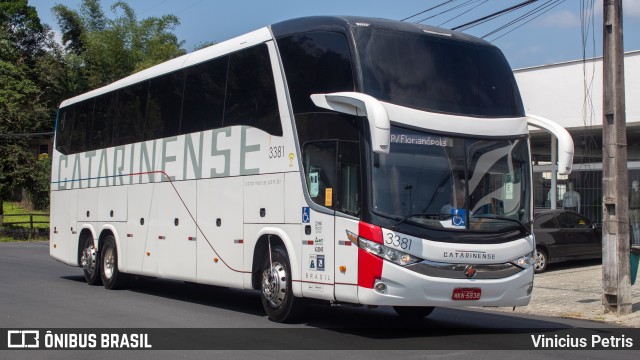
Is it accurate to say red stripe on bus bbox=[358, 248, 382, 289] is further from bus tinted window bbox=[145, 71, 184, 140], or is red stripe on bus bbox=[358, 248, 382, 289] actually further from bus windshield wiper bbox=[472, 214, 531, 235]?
bus tinted window bbox=[145, 71, 184, 140]

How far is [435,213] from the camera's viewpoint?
397 inches

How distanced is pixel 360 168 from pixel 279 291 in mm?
2539

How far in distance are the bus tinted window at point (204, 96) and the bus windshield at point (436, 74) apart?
12.1ft

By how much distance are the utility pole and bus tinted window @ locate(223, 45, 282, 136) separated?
5.92 metres

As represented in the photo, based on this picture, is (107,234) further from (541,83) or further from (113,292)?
(541,83)

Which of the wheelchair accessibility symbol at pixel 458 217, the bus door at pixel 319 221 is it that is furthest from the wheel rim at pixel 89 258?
the wheelchair accessibility symbol at pixel 458 217

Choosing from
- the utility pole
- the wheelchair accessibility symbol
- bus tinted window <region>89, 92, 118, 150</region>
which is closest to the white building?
the utility pole

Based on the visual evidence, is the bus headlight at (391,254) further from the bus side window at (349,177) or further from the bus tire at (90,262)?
the bus tire at (90,262)

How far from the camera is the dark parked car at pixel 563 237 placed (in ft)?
66.0

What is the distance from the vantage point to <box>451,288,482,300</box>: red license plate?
1003 centimetres

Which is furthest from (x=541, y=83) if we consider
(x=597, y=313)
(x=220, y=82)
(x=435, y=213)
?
(x=435, y=213)

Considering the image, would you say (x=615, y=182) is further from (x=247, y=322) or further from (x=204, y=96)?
(x=204, y=96)

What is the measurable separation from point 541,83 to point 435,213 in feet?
49.7

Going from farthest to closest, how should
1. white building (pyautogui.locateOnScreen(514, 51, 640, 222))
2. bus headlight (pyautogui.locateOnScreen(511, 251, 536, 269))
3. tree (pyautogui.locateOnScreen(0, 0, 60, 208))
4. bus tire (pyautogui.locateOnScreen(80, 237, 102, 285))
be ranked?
tree (pyautogui.locateOnScreen(0, 0, 60, 208))
white building (pyautogui.locateOnScreen(514, 51, 640, 222))
bus tire (pyautogui.locateOnScreen(80, 237, 102, 285))
bus headlight (pyautogui.locateOnScreen(511, 251, 536, 269))
